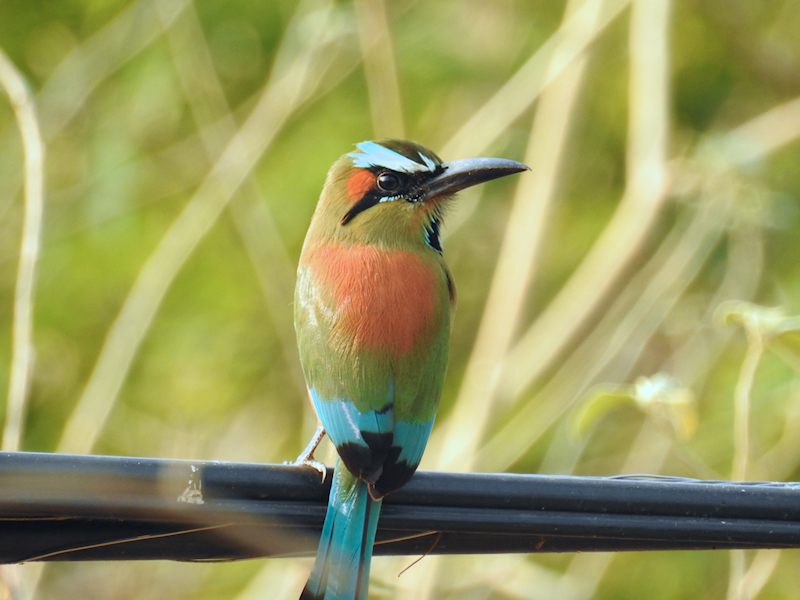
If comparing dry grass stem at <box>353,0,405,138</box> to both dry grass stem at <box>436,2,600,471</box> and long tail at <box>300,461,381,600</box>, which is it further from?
long tail at <box>300,461,381,600</box>

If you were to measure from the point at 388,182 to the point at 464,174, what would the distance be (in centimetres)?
30

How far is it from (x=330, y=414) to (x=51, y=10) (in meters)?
4.54

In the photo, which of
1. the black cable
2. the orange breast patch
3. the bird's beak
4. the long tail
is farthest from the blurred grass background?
the black cable

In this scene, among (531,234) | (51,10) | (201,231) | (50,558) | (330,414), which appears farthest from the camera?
(51,10)

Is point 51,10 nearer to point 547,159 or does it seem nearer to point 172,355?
point 172,355

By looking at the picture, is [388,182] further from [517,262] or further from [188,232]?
[188,232]

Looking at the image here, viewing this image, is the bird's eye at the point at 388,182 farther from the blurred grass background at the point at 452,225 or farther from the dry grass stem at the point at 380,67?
the dry grass stem at the point at 380,67

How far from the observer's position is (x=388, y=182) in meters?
3.66

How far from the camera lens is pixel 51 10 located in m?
6.27

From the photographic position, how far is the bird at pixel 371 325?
2576 mm

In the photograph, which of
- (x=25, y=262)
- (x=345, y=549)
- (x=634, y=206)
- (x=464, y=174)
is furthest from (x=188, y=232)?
(x=345, y=549)

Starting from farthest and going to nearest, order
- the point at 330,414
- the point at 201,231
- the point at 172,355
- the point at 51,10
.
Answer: the point at 172,355, the point at 51,10, the point at 201,231, the point at 330,414

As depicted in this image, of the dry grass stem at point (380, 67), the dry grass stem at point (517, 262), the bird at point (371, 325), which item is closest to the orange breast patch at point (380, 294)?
the bird at point (371, 325)

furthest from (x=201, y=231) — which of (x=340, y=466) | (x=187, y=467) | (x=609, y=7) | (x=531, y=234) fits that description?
(x=187, y=467)
